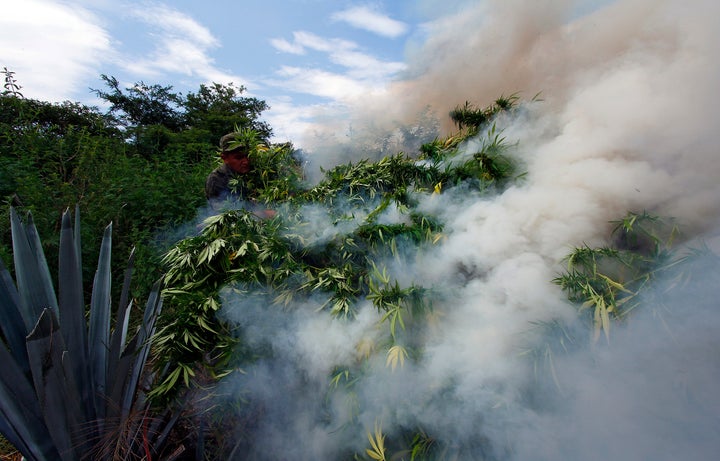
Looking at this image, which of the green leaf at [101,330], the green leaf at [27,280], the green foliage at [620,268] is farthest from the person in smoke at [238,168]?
the green foliage at [620,268]

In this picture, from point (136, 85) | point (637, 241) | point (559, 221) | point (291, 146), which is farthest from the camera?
point (136, 85)

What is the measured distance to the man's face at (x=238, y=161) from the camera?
314cm

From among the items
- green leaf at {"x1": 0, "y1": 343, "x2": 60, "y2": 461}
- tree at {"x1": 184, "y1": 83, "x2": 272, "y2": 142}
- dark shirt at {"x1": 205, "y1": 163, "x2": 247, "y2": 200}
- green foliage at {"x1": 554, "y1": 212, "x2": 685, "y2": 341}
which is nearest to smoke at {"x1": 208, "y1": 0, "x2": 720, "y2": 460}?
green foliage at {"x1": 554, "y1": 212, "x2": 685, "y2": 341}

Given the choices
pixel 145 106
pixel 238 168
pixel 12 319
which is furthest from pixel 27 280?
pixel 145 106

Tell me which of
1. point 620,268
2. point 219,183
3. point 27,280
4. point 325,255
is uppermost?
point 219,183

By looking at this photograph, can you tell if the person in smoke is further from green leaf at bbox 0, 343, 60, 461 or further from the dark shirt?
green leaf at bbox 0, 343, 60, 461

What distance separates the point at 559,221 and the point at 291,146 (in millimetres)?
2161

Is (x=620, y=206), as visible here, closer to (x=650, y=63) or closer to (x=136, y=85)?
(x=650, y=63)

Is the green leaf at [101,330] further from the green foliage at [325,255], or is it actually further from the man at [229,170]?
the man at [229,170]

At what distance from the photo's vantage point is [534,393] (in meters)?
1.56

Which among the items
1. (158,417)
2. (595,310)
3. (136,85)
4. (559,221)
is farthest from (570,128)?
(136,85)

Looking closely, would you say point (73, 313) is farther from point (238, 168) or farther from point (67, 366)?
point (238, 168)

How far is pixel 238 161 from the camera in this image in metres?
3.22

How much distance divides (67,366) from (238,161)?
208 centimetres
